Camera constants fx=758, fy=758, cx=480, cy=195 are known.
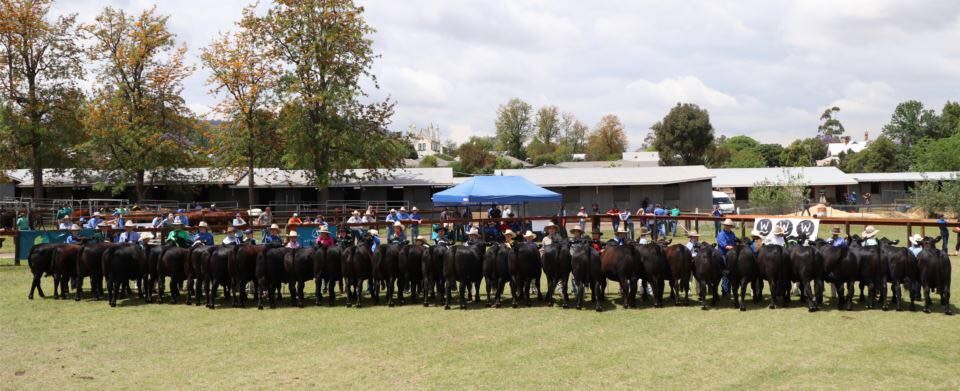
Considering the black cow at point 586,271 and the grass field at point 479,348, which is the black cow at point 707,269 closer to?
the grass field at point 479,348

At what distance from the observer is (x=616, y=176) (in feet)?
144

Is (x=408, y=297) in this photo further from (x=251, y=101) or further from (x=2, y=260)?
(x=251, y=101)

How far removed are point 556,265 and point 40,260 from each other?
10573mm

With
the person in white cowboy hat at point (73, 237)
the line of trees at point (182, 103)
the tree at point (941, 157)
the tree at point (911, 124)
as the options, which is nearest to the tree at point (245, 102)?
the line of trees at point (182, 103)

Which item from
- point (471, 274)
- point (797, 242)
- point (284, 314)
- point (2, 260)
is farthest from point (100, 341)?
point (2, 260)

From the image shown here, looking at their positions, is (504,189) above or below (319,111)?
below

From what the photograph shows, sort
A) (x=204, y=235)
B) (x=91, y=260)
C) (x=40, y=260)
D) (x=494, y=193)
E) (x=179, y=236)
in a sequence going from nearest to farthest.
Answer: (x=91, y=260), (x=40, y=260), (x=204, y=235), (x=179, y=236), (x=494, y=193)

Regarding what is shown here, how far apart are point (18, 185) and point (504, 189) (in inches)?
1407

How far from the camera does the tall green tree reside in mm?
75625

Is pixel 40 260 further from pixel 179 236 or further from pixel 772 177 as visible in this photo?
pixel 772 177

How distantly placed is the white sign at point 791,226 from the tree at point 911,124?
310 feet

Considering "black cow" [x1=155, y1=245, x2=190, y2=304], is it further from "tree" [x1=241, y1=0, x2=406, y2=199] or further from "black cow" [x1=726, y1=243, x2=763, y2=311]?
"tree" [x1=241, y1=0, x2=406, y2=199]

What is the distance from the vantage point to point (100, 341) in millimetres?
11492

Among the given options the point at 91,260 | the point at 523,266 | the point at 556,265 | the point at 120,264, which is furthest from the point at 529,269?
the point at 91,260
